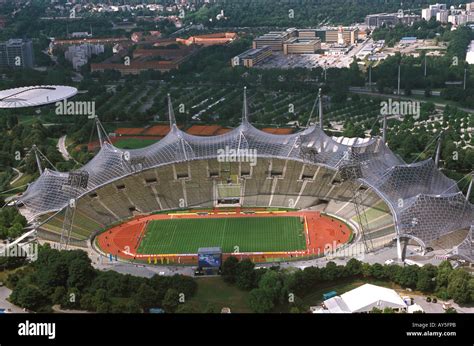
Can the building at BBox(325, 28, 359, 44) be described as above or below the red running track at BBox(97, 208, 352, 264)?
above

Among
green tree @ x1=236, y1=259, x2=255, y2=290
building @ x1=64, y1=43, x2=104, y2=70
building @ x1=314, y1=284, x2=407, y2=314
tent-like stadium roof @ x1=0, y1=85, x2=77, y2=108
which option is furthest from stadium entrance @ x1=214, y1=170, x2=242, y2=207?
building @ x1=64, y1=43, x2=104, y2=70

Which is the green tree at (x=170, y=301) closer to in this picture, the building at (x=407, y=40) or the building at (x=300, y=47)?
the building at (x=300, y=47)

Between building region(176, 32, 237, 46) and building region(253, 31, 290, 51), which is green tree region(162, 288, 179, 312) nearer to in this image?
building region(253, 31, 290, 51)

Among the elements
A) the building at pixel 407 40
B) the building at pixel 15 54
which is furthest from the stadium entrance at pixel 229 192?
the building at pixel 407 40

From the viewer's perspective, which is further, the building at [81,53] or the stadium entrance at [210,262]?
the building at [81,53]

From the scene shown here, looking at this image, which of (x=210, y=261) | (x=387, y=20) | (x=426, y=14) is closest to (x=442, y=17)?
(x=426, y=14)
